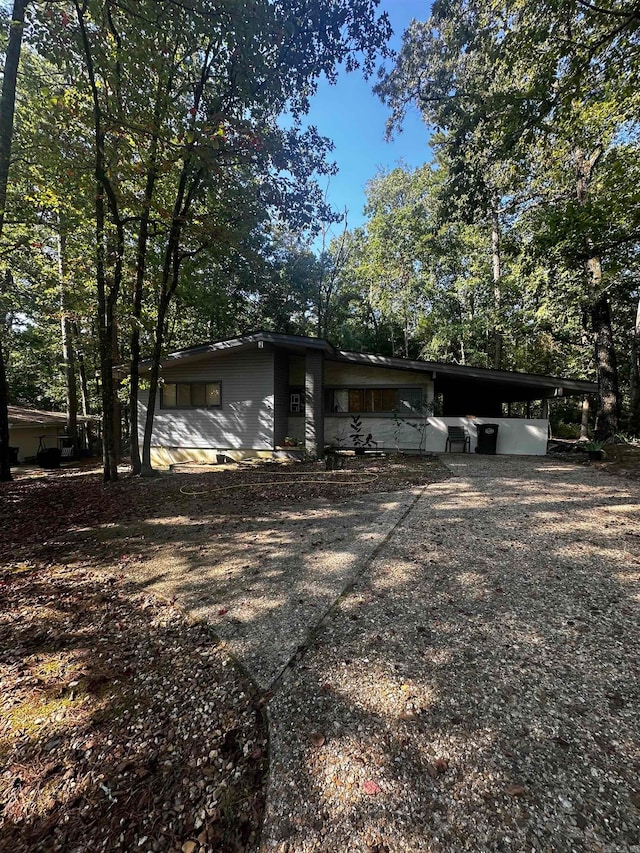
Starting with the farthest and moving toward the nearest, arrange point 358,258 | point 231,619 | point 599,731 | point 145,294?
1. point 358,258
2. point 145,294
3. point 231,619
4. point 599,731

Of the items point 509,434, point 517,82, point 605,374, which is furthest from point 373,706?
point 605,374

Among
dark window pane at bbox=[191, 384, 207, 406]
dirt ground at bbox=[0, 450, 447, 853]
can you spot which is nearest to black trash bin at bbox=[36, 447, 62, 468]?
dark window pane at bbox=[191, 384, 207, 406]

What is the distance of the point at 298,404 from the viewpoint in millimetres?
11930

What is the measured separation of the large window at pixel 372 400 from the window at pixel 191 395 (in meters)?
3.82

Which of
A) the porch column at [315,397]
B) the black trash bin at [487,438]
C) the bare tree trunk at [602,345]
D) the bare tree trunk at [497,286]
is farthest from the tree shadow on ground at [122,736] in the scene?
the bare tree trunk at [497,286]

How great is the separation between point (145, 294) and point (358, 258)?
16679mm

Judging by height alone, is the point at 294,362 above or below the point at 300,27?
below

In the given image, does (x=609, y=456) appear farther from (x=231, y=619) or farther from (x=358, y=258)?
(x=358, y=258)

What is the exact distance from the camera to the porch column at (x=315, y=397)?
9984mm

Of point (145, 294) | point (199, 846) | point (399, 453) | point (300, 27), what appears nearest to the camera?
point (199, 846)

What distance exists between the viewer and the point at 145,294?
9.21 meters

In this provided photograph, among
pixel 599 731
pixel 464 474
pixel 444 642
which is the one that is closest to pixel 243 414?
pixel 464 474

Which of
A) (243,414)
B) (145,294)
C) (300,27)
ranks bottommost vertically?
(243,414)

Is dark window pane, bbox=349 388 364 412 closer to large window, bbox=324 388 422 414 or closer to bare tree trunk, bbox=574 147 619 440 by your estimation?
large window, bbox=324 388 422 414
